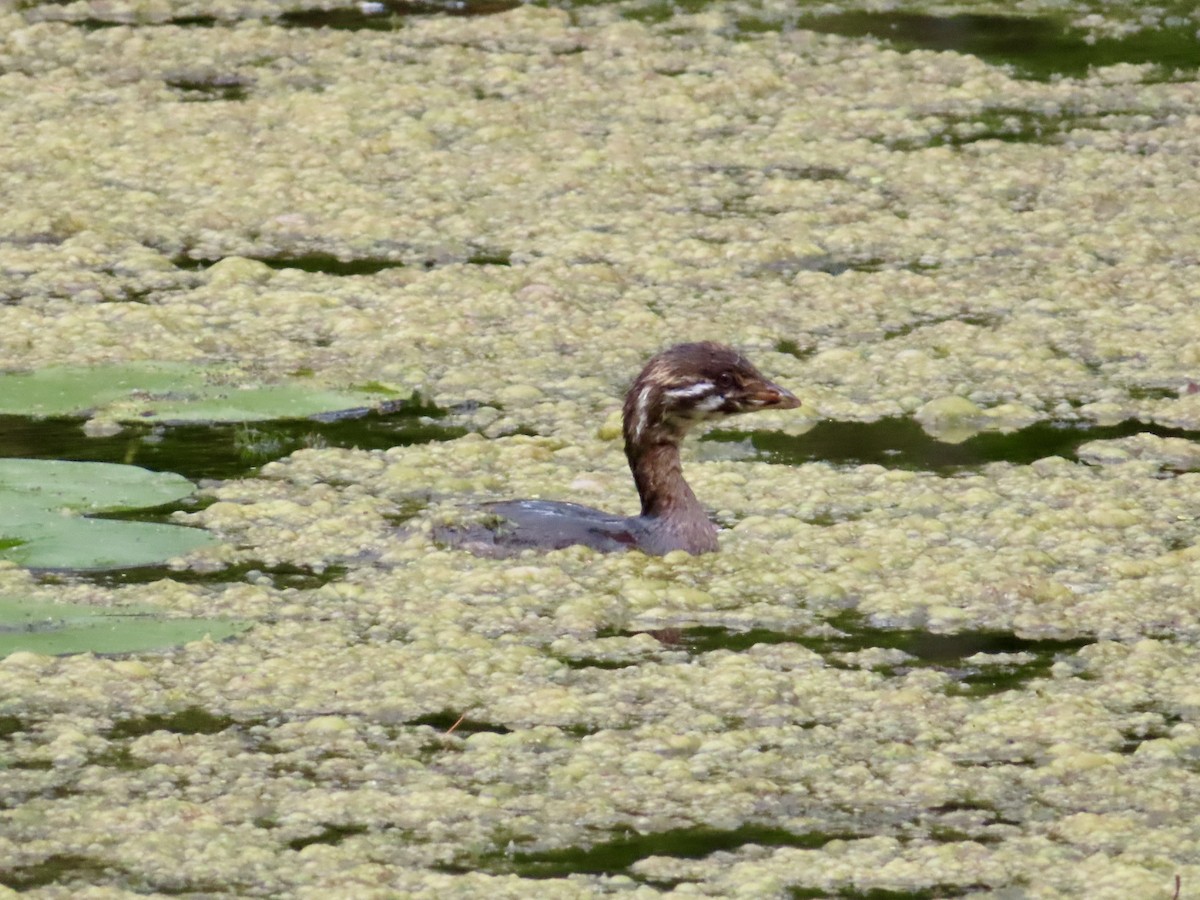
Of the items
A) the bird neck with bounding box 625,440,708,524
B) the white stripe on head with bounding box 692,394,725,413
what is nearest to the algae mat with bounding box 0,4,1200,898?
the bird neck with bounding box 625,440,708,524

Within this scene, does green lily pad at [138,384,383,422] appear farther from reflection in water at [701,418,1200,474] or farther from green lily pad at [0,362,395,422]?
reflection in water at [701,418,1200,474]

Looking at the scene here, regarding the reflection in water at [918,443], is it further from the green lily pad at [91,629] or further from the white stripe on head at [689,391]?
the green lily pad at [91,629]

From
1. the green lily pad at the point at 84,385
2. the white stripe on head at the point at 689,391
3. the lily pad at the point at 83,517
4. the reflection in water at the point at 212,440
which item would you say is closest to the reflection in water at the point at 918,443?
the white stripe on head at the point at 689,391

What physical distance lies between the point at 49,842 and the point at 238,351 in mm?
3353

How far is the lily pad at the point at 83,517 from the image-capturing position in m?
6.04

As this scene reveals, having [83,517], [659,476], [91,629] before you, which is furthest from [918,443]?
[91,629]

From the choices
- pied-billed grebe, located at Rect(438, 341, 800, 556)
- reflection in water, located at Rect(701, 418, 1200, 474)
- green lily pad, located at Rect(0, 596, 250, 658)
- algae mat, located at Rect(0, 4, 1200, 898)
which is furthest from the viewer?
reflection in water, located at Rect(701, 418, 1200, 474)

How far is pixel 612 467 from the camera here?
6973 mm

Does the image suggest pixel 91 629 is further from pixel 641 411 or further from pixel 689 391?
pixel 689 391

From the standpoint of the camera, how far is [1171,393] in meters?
7.46

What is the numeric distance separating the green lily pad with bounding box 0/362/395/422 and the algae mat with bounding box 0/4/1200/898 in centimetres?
16

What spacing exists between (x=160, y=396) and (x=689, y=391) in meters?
Result: 1.80

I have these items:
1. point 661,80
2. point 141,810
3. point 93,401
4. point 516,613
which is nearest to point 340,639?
point 516,613

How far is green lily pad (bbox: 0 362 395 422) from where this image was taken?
7.15 metres
